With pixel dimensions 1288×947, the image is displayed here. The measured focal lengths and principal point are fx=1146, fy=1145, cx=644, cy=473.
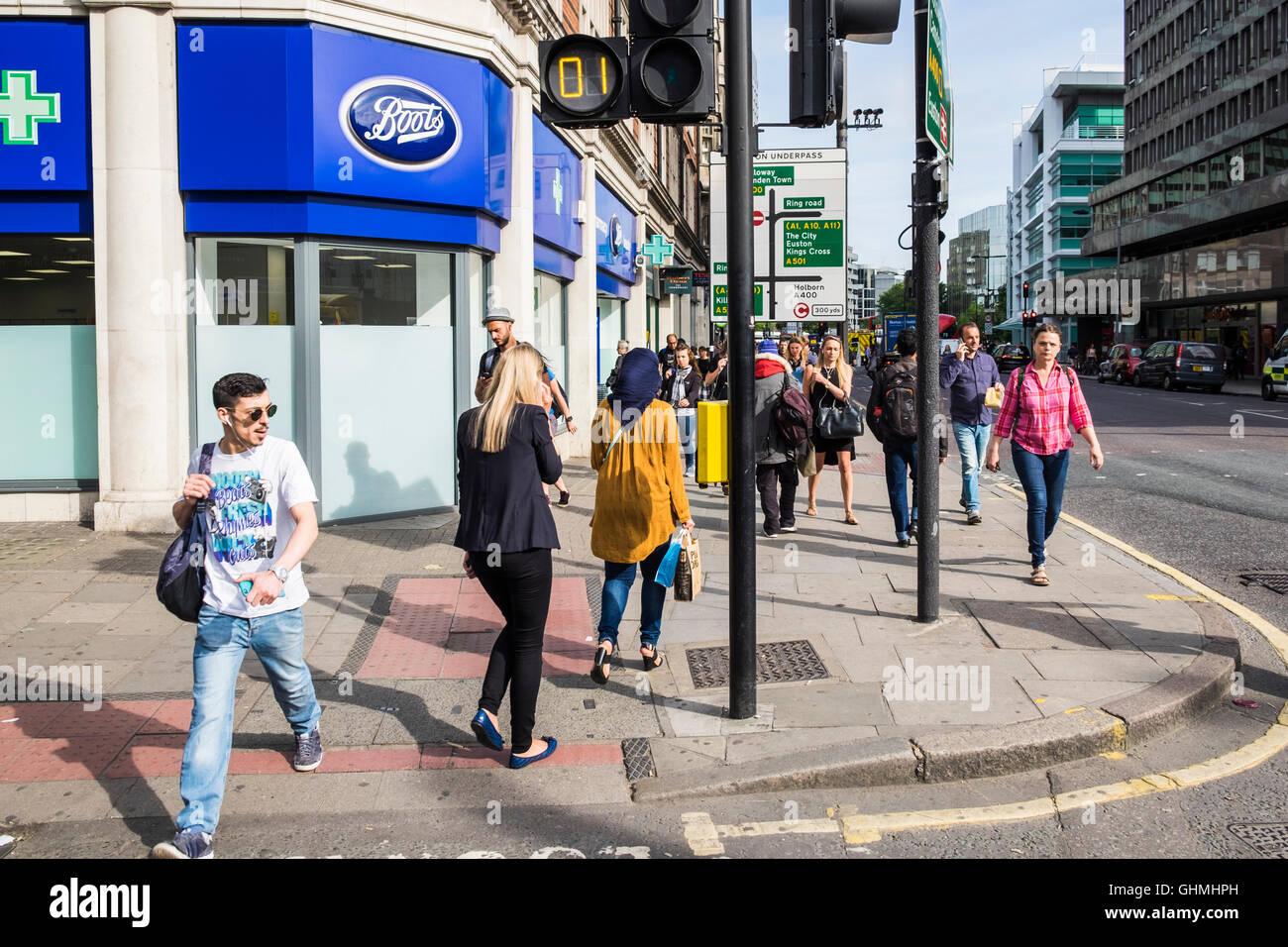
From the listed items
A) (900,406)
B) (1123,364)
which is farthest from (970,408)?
(1123,364)

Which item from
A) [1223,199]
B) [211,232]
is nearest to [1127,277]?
[1223,199]

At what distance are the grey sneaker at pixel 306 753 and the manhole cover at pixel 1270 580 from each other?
6.68m

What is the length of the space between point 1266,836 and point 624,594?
318 centimetres

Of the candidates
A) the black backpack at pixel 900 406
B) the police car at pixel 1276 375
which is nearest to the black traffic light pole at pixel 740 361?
the black backpack at pixel 900 406

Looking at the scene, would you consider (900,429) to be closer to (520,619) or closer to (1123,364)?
(520,619)

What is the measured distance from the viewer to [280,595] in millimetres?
4422

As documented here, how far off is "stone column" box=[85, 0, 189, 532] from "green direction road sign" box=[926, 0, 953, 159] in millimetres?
6819

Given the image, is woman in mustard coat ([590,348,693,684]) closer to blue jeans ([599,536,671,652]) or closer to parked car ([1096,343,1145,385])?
blue jeans ([599,536,671,652])

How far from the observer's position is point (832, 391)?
431 inches

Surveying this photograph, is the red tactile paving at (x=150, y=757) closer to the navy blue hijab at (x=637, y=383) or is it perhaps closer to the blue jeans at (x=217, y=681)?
the blue jeans at (x=217, y=681)

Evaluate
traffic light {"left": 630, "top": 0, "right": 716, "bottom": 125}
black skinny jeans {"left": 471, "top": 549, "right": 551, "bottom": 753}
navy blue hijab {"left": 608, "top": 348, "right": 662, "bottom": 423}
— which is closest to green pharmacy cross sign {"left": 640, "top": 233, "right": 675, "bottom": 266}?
navy blue hijab {"left": 608, "top": 348, "right": 662, "bottom": 423}
